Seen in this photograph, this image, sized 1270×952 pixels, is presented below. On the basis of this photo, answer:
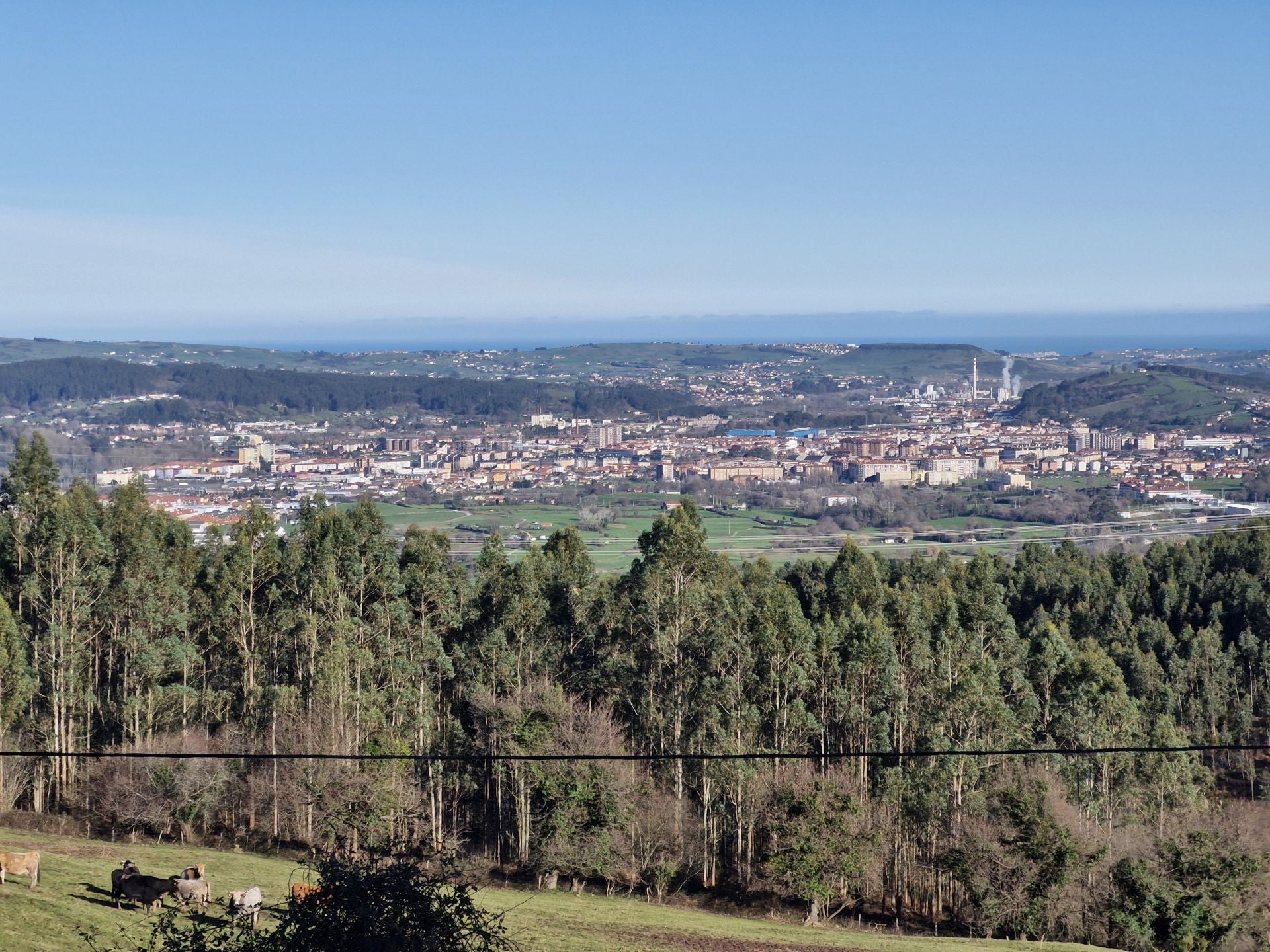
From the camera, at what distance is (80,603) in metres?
26.3

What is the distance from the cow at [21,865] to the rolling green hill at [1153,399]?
131 m

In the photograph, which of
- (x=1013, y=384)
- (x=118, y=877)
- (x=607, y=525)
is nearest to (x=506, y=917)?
(x=118, y=877)

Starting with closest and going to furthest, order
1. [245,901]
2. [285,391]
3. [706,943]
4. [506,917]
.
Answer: [245,901] < [706,943] < [506,917] < [285,391]

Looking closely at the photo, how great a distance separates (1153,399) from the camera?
14375 centimetres

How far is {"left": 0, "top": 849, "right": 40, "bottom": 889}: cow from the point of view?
1436cm

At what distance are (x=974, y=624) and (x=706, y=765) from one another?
9509mm

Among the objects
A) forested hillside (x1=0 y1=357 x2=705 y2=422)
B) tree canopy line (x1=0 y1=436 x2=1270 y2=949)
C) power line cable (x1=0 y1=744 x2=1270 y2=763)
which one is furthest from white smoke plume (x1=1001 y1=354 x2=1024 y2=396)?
power line cable (x1=0 y1=744 x2=1270 y2=763)

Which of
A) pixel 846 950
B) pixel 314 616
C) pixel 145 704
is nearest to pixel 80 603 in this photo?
pixel 145 704

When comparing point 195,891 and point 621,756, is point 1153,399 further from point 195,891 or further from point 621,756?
point 195,891

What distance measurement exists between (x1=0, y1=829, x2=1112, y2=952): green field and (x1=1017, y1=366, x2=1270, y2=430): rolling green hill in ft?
404

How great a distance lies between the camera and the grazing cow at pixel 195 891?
14039 mm

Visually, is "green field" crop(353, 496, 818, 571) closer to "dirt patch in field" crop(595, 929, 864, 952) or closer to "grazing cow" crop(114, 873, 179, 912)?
"dirt patch in field" crop(595, 929, 864, 952)

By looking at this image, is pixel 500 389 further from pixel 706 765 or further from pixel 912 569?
pixel 706 765

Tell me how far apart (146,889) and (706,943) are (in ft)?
22.5
